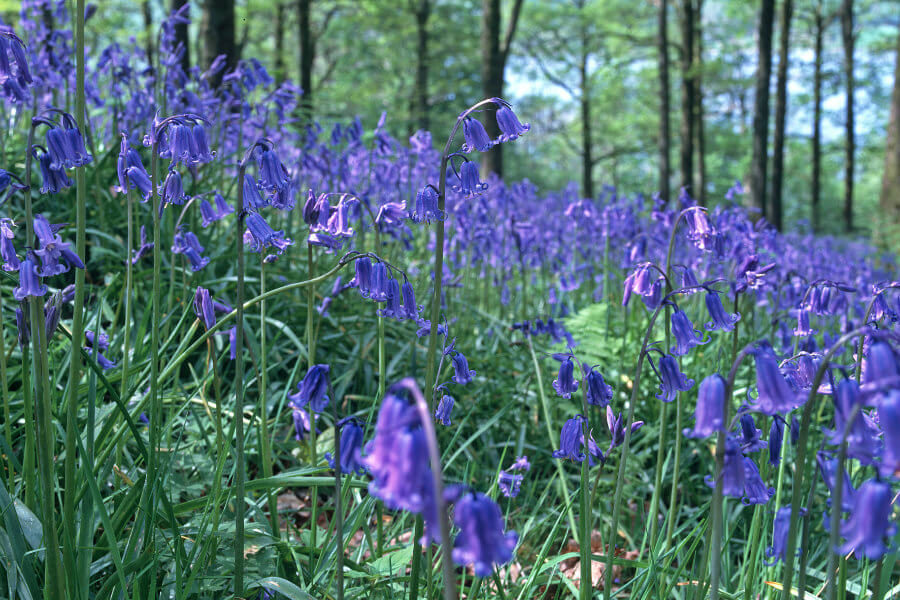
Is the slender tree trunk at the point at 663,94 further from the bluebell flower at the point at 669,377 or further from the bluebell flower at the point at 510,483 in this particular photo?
the bluebell flower at the point at 669,377

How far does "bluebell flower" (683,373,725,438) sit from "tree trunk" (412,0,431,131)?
52.6ft

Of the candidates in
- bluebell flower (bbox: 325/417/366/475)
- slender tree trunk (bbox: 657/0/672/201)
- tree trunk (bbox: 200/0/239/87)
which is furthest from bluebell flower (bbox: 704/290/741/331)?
slender tree trunk (bbox: 657/0/672/201)

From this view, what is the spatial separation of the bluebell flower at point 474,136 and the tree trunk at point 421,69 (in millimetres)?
15296

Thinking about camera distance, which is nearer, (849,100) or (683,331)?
(683,331)

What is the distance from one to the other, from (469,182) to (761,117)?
1286 centimetres

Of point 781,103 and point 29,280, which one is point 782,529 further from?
point 781,103

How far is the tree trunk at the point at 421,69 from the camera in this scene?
17.3m

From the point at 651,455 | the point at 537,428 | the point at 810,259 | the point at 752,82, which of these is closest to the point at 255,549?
the point at 537,428

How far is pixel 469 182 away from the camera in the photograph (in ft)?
6.04

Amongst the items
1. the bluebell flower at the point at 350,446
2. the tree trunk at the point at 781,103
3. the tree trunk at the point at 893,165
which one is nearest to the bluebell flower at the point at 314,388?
the bluebell flower at the point at 350,446

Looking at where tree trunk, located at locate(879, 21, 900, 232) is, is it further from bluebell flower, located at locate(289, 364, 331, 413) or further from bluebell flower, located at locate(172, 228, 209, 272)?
bluebell flower, located at locate(289, 364, 331, 413)

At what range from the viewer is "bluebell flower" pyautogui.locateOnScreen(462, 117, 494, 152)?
5.64 ft

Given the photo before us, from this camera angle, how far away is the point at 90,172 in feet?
13.7

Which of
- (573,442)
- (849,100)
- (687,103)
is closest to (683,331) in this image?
(573,442)
